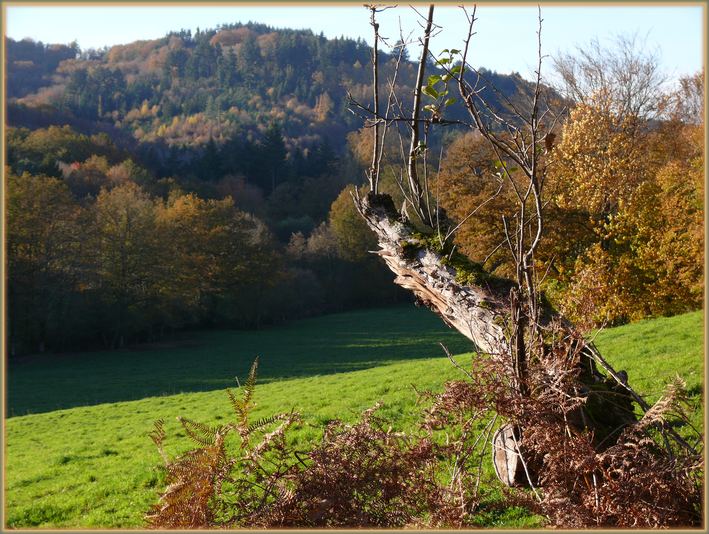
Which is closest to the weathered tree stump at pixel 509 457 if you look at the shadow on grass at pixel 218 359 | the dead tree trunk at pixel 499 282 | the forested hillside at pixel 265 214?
the dead tree trunk at pixel 499 282

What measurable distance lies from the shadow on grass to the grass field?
0.11 metres

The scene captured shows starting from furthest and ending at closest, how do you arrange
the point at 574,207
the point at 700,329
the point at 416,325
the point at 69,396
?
the point at 416,325
the point at 69,396
the point at 574,207
the point at 700,329

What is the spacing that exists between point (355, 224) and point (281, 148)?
23468 mm

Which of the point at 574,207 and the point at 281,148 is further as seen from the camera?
the point at 281,148

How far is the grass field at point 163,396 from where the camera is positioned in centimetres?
1040

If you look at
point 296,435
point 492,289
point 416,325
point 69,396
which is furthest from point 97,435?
point 416,325

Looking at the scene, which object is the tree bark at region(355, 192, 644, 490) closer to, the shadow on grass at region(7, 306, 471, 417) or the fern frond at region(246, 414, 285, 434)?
the fern frond at region(246, 414, 285, 434)

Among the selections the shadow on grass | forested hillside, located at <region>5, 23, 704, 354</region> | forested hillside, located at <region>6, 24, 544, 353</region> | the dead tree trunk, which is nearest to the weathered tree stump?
the dead tree trunk

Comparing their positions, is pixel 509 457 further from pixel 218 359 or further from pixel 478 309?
pixel 218 359

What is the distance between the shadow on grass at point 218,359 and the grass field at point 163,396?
0.11 metres

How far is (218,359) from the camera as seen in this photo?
39719 mm

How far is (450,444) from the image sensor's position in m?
3.72

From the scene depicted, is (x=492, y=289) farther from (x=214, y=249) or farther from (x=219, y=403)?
(x=214, y=249)

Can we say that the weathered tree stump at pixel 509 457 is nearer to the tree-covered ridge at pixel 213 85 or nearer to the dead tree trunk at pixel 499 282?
the dead tree trunk at pixel 499 282
